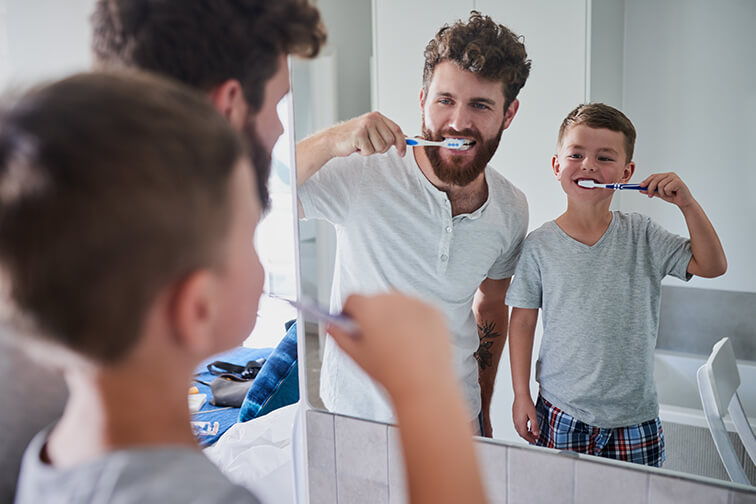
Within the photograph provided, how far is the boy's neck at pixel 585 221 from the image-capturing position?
79 cm

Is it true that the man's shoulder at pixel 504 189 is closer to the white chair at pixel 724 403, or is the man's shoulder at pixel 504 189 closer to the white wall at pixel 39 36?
the white chair at pixel 724 403

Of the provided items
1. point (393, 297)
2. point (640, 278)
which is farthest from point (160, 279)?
point (640, 278)

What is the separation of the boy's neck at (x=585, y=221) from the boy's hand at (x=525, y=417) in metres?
0.26

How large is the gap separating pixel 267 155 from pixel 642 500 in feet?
2.36

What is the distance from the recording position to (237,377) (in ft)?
2.84

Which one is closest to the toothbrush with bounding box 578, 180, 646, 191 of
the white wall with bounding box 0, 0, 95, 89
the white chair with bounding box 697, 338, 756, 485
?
the white chair with bounding box 697, 338, 756, 485

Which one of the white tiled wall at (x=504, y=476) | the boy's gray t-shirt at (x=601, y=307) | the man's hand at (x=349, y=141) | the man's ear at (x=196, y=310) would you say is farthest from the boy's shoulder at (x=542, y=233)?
the man's ear at (x=196, y=310)

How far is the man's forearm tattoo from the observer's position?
0.87m

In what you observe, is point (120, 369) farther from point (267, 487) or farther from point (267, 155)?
point (267, 487)

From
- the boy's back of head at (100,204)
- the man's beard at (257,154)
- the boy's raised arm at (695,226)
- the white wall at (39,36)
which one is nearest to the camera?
the boy's back of head at (100,204)

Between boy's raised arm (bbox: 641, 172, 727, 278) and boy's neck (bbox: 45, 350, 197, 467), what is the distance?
0.65 m

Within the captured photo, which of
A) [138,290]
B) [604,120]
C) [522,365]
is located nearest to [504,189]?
[604,120]

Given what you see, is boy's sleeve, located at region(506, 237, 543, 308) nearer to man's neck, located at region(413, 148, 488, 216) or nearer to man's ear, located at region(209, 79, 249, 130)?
man's neck, located at region(413, 148, 488, 216)

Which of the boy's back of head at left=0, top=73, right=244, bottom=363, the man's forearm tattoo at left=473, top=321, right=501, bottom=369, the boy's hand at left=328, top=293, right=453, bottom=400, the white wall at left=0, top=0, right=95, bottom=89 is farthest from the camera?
the man's forearm tattoo at left=473, top=321, right=501, bottom=369
